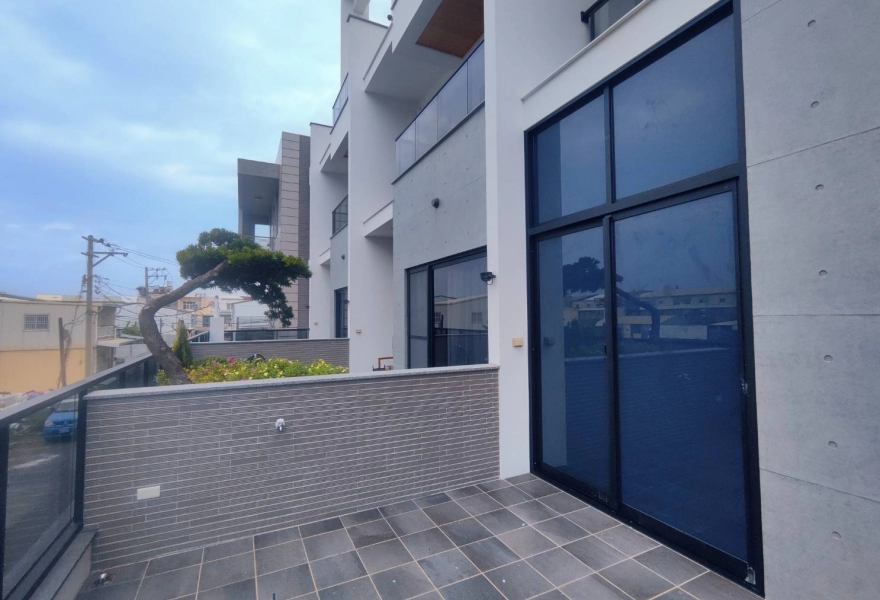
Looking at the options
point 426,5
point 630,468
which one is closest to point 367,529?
point 630,468

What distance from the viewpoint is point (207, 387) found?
105 inches

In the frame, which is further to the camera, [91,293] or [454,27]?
[91,293]

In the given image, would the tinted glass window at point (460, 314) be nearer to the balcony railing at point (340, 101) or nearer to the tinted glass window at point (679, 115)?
the tinted glass window at point (679, 115)

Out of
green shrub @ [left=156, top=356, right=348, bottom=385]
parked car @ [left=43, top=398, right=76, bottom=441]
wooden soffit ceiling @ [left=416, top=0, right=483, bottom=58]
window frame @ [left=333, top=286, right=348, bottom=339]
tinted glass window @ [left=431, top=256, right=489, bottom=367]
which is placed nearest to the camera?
parked car @ [left=43, top=398, right=76, bottom=441]

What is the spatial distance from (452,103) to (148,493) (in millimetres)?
4978

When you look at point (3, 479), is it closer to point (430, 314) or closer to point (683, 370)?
point (683, 370)

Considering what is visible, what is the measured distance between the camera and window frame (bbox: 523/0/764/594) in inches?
84.2

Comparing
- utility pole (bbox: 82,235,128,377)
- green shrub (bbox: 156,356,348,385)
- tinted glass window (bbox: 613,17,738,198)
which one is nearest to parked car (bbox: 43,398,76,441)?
green shrub (bbox: 156,356,348,385)

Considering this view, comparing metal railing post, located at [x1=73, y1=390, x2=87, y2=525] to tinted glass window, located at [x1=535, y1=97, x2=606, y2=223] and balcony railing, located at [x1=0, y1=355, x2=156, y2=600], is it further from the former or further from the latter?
tinted glass window, located at [x1=535, y1=97, x2=606, y2=223]

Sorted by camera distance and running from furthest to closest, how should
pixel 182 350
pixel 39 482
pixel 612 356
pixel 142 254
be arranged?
pixel 142 254 < pixel 182 350 < pixel 612 356 < pixel 39 482

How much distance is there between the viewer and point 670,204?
2.63 metres

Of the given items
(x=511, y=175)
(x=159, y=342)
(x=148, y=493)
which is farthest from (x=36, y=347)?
(x=511, y=175)

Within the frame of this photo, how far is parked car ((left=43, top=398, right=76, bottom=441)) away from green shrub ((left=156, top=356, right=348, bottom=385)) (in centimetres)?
227

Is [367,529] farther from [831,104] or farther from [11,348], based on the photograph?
[11,348]
